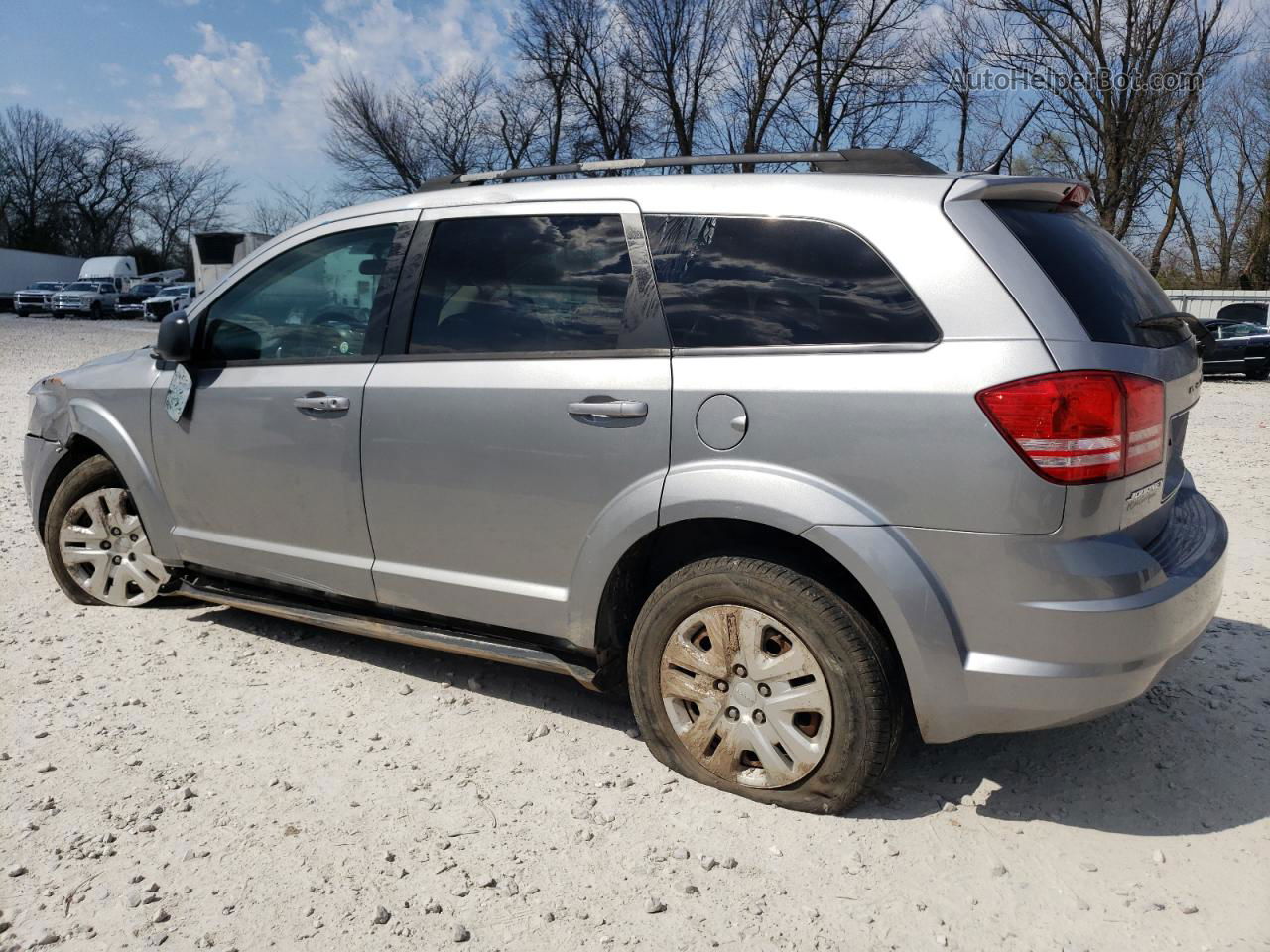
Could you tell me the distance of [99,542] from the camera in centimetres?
465

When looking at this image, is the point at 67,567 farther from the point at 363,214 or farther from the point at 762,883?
the point at 762,883

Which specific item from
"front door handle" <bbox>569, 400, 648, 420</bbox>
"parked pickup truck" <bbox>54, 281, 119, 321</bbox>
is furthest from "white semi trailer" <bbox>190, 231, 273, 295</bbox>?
"front door handle" <bbox>569, 400, 648, 420</bbox>

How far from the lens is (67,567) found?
4.73 meters

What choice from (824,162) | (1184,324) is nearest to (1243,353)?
(1184,324)

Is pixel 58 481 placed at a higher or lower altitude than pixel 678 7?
lower

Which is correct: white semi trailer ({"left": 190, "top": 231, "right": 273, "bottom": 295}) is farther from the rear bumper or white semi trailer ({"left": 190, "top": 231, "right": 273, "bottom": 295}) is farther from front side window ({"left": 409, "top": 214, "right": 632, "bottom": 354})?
the rear bumper

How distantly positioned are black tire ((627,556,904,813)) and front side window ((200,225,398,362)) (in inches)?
61.0

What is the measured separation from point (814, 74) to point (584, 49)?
7.93 m

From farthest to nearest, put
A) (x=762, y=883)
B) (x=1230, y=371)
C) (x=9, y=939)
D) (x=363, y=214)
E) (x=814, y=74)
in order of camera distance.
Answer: (x=814, y=74) < (x=1230, y=371) < (x=363, y=214) < (x=762, y=883) < (x=9, y=939)

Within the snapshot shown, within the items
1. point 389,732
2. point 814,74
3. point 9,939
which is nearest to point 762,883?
point 389,732

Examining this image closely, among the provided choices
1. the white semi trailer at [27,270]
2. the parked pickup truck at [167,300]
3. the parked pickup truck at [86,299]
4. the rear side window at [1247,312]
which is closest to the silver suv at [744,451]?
the rear side window at [1247,312]

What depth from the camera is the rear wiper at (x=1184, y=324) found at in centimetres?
285

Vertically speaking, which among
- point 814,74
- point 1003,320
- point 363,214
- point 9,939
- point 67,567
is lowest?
point 9,939

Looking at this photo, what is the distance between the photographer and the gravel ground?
2502 mm
